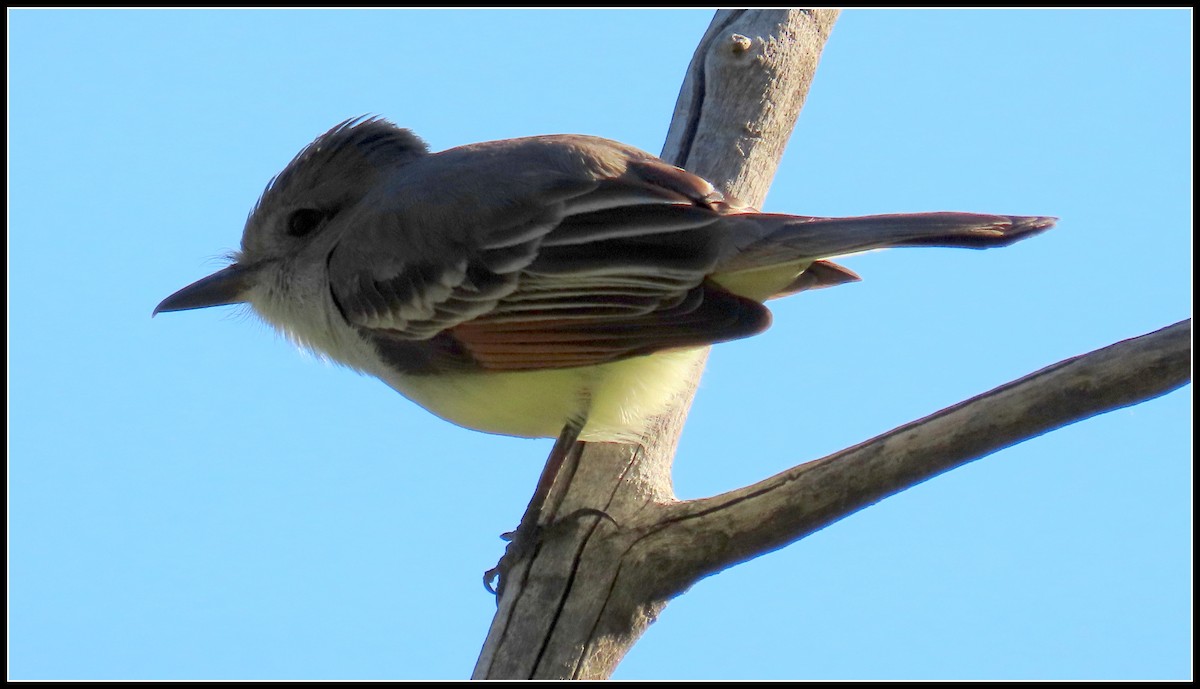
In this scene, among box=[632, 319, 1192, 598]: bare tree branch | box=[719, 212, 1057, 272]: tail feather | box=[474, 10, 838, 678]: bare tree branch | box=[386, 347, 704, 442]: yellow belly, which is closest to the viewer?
box=[632, 319, 1192, 598]: bare tree branch

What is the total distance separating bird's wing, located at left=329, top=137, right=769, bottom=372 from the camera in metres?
4.79

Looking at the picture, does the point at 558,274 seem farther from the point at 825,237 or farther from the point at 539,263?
the point at 825,237

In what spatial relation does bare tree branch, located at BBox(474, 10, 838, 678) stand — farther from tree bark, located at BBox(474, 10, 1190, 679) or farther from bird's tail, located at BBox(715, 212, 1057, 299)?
bird's tail, located at BBox(715, 212, 1057, 299)

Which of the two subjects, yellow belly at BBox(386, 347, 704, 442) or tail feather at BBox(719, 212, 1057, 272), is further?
yellow belly at BBox(386, 347, 704, 442)

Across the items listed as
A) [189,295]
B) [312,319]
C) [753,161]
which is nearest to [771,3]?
[753,161]

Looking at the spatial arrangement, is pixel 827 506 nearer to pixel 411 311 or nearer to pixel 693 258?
pixel 693 258

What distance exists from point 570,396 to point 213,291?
7.73ft

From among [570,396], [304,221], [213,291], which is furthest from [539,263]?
[213,291]

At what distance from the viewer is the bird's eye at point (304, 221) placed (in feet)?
20.5

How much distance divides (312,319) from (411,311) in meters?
0.85

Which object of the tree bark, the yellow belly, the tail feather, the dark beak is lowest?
the tree bark

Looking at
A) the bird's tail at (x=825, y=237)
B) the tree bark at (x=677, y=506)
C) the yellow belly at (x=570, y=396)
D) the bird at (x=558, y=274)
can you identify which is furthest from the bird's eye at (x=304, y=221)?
the bird's tail at (x=825, y=237)

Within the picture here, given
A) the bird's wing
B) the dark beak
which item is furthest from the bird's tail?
the dark beak

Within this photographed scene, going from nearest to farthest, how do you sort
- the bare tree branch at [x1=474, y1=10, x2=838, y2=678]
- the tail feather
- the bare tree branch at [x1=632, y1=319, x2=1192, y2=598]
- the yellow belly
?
1. the bare tree branch at [x1=632, y1=319, x2=1192, y2=598]
2. the tail feather
3. the bare tree branch at [x1=474, y1=10, x2=838, y2=678]
4. the yellow belly
